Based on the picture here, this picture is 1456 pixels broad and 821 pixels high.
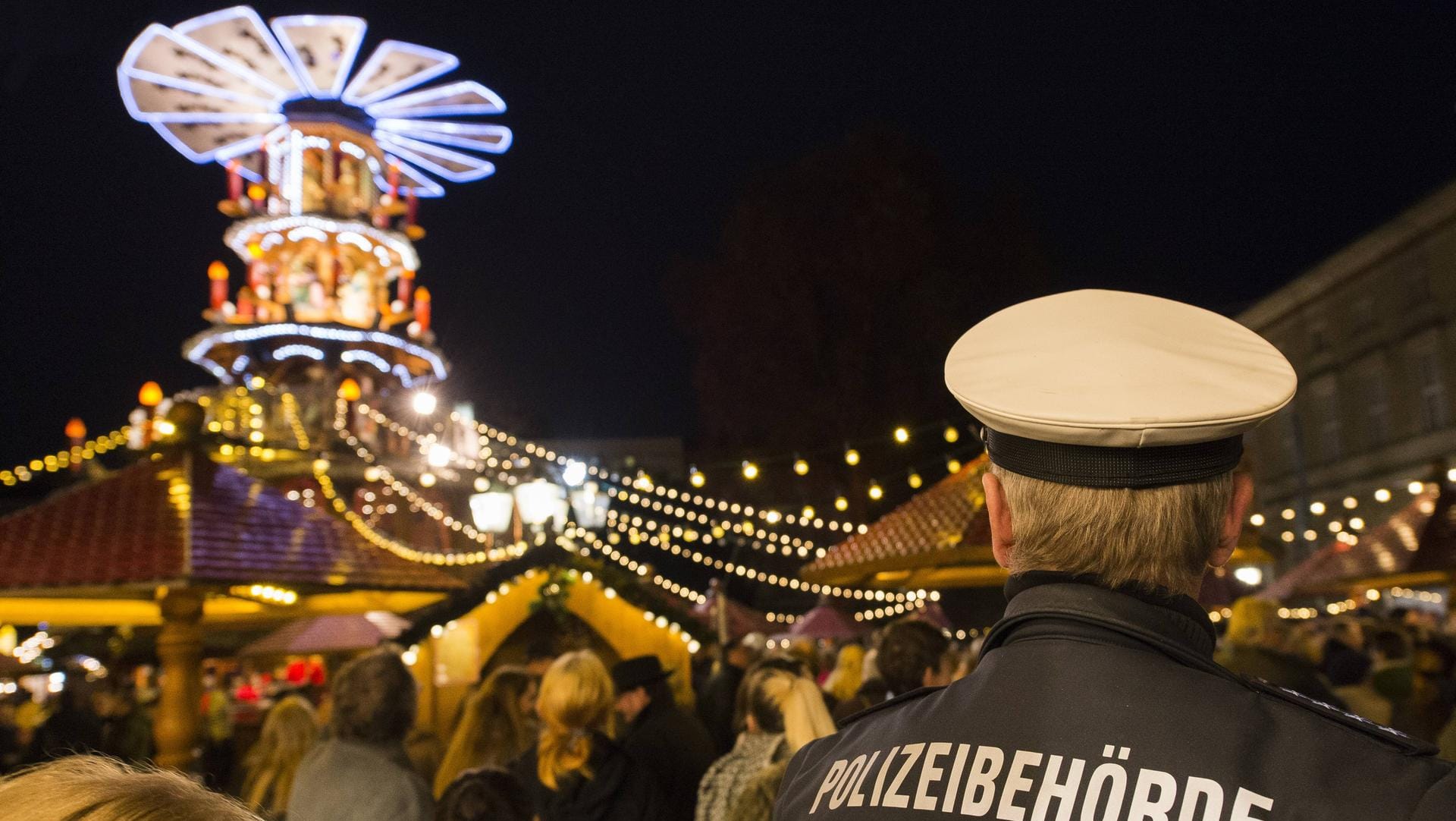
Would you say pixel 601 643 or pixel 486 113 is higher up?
pixel 486 113

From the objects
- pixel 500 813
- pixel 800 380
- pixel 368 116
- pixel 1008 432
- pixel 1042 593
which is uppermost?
pixel 368 116

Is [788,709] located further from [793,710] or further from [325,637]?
[325,637]

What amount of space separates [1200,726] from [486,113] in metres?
44.6

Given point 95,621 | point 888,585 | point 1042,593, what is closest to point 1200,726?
point 1042,593

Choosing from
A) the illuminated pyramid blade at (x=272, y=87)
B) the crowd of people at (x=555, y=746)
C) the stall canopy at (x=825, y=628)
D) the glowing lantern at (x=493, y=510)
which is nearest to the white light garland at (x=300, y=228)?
the illuminated pyramid blade at (x=272, y=87)

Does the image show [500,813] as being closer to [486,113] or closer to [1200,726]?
[1200,726]

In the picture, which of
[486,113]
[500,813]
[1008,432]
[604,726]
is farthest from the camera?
[486,113]

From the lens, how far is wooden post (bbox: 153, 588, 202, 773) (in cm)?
664

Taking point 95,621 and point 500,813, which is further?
point 95,621

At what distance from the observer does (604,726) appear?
4914 millimetres

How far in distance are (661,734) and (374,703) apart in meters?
1.85

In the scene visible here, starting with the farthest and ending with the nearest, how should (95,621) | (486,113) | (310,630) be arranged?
(486,113) → (310,630) → (95,621)

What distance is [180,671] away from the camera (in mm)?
6695

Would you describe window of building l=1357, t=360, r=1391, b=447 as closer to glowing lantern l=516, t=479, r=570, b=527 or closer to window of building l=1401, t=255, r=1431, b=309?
window of building l=1401, t=255, r=1431, b=309
